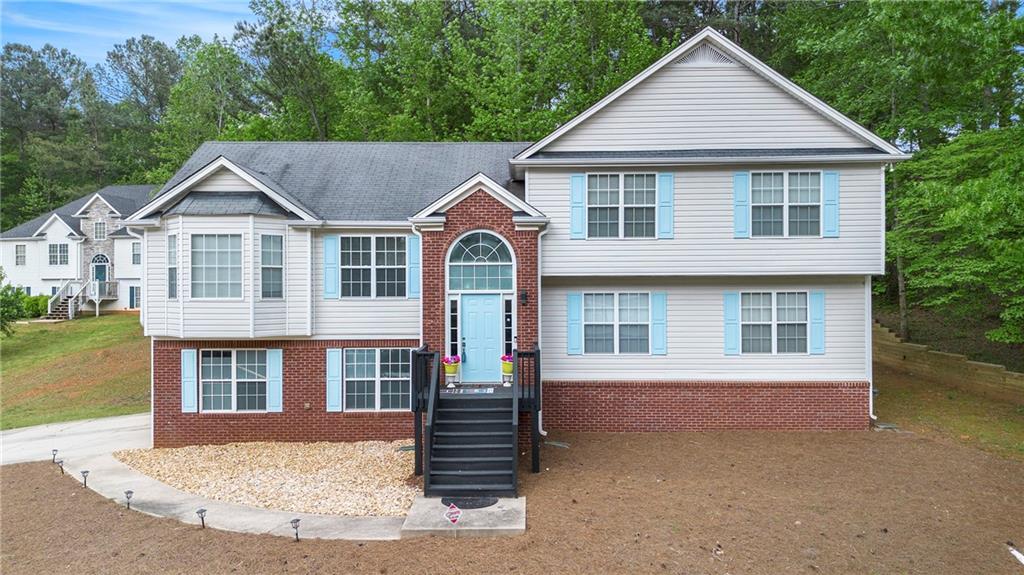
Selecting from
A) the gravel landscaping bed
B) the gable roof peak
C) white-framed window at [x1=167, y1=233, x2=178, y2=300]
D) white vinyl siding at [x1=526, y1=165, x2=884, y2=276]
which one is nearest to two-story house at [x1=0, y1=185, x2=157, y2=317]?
white-framed window at [x1=167, y1=233, x2=178, y2=300]

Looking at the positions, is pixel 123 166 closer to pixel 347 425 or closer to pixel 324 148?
pixel 324 148

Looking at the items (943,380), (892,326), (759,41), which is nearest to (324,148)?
(943,380)

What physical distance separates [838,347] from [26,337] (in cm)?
3363

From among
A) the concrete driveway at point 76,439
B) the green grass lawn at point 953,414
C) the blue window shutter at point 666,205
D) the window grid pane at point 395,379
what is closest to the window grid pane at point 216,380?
the concrete driveway at point 76,439

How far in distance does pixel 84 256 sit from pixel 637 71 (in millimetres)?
33742

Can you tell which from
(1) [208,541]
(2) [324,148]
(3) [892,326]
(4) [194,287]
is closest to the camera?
(1) [208,541]

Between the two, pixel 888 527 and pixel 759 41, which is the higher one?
pixel 759 41

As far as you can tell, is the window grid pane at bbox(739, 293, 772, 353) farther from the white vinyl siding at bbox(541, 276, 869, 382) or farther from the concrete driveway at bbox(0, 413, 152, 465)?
the concrete driveway at bbox(0, 413, 152, 465)

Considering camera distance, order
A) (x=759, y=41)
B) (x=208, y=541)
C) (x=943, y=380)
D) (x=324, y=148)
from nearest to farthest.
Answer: (x=208, y=541) < (x=324, y=148) < (x=943, y=380) < (x=759, y=41)

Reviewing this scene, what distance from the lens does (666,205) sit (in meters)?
12.1

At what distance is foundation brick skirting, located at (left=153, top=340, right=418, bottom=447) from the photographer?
40.3ft

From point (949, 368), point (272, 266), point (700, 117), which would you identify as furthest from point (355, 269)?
point (949, 368)

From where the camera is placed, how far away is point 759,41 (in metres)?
27.5

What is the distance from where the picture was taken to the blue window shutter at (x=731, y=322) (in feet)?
40.5
